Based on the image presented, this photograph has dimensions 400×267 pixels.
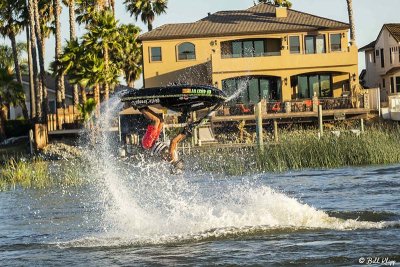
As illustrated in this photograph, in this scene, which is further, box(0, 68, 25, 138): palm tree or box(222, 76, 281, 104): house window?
box(0, 68, 25, 138): palm tree

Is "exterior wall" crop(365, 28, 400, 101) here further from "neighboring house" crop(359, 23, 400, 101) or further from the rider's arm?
the rider's arm

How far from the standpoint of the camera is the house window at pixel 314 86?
61938 millimetres

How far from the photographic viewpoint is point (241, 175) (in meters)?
32.5

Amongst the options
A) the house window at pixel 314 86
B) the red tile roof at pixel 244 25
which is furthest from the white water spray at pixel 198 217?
the red tile roof at pixel 244 25

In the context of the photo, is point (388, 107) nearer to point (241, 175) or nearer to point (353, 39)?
point (353, 39)

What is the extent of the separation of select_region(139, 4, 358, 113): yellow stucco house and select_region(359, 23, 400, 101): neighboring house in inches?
185

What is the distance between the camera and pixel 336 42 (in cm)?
6241

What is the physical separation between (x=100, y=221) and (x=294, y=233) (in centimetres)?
553

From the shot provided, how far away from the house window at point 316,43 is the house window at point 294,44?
58cm

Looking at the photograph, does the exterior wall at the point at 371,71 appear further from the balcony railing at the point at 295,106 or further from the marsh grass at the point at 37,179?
the marsh grass at the point at 37,179

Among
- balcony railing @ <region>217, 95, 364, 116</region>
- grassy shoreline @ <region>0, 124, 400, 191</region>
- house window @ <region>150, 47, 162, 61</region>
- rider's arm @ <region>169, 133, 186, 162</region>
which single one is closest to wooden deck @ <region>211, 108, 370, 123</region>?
balcony railing @ <region>217, 95, 364, 116</region>

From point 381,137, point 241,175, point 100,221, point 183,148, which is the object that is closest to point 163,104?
point 100,221

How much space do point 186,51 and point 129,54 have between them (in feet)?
38.1

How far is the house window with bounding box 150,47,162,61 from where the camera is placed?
63375 millimetres
